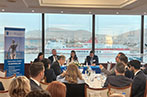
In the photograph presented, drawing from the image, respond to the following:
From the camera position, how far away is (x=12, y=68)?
7227 mm

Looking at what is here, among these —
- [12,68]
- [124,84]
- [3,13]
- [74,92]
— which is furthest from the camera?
[3,13]

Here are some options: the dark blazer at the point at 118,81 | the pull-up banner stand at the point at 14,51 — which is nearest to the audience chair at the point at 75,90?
Result: the dark blazer at the point at 118,81

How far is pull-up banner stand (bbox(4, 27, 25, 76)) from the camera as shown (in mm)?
7176

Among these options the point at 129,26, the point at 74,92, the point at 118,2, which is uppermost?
the point at 118,2

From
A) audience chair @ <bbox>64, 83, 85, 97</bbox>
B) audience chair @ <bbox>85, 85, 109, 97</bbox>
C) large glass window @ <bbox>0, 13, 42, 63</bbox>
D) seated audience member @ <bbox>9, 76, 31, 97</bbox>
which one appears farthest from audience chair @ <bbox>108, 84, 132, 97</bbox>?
large glass window @ <bbox>0, 13, 42, 63</bbox>

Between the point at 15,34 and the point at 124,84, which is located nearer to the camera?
the point at 124,84

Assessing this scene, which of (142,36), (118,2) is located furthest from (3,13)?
(142,36)

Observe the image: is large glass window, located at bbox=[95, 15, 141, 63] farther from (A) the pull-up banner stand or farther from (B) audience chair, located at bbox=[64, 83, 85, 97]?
(B) audience chair, located at bbox=[64, 83, 85, 97]

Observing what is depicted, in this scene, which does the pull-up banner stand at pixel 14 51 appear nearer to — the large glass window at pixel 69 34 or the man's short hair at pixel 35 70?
the large glass window at pixel 69 34

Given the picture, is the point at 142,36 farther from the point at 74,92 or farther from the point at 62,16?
the point at 74,92

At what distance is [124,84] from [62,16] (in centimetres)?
613

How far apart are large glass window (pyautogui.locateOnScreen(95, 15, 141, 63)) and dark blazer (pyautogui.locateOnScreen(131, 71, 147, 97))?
5.54 meters

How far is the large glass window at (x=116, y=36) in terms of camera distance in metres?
9.42

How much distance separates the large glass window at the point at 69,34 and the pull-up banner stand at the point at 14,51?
1898 mm
